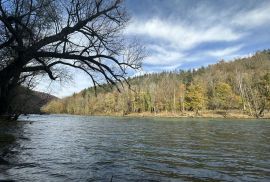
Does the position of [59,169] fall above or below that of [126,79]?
below

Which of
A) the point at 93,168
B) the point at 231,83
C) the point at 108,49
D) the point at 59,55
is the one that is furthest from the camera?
the point at 231,83

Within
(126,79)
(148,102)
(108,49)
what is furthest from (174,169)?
(148,102)

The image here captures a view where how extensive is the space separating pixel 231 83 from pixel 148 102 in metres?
35.3

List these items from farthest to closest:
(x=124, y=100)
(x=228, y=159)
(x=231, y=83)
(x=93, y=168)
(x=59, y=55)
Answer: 1. (x=124, y=100)
2. (x=231, y=83)
3. (x=59, y=55)
4. (x=228, y=159)
5. (x=93, y=168)

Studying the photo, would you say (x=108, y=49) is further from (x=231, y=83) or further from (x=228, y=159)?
(x=231, y=83)

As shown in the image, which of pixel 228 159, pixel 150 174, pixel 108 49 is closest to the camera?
pixel 150 174

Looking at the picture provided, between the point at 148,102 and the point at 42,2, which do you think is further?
the point at 148,102

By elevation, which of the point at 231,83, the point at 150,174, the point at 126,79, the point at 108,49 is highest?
the point at 231,83

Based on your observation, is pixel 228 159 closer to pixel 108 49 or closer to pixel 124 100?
pixel 108 49

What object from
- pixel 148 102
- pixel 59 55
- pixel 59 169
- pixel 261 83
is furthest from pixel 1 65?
pixel 148 102

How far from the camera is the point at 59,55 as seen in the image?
1553 centimetres

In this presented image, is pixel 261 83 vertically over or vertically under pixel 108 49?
over

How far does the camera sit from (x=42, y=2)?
1402cm

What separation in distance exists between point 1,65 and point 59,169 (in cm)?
1013
